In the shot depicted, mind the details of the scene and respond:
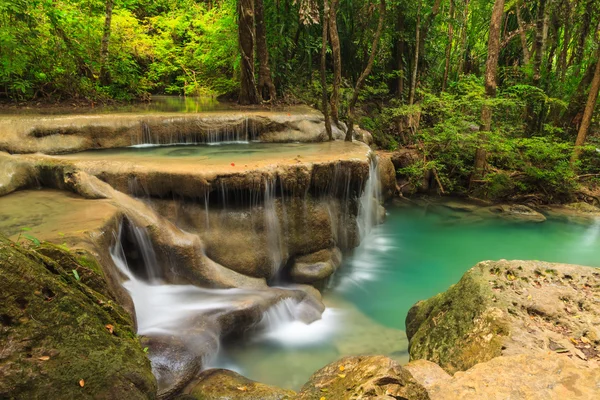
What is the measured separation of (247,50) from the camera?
34.3 ft

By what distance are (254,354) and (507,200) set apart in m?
8.86

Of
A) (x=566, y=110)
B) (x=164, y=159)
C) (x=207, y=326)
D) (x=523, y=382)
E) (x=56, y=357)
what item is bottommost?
(x=207, y=326)

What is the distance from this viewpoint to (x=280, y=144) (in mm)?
8188

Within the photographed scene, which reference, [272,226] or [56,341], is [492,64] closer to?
A: [272,226]

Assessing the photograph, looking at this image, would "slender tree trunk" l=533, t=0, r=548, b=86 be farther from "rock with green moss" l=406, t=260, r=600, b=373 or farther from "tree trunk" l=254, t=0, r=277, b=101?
"rock with green moss" l=406, t=260, r=600, b=373

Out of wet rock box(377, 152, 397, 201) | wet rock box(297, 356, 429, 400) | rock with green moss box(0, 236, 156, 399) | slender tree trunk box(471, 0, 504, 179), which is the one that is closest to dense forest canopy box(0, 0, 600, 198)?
slender tree trunk box(471, 0, 504, 179)

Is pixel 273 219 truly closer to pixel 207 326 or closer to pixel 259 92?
pixel 207 326

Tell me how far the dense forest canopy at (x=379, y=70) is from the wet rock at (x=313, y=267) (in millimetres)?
3615

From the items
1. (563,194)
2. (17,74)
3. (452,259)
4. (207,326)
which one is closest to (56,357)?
(207,326)

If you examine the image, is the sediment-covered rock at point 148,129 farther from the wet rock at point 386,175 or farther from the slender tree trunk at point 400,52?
the slender tree trunk at point 400,52

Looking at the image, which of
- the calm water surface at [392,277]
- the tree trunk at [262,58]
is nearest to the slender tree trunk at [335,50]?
the tree trunk at [262,58]

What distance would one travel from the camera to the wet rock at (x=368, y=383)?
7.68 feet

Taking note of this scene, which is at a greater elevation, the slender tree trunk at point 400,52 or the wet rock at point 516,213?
the slender tree trunk at point 400,52

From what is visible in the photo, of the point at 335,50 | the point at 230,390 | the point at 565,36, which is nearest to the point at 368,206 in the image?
the point at 335,50
